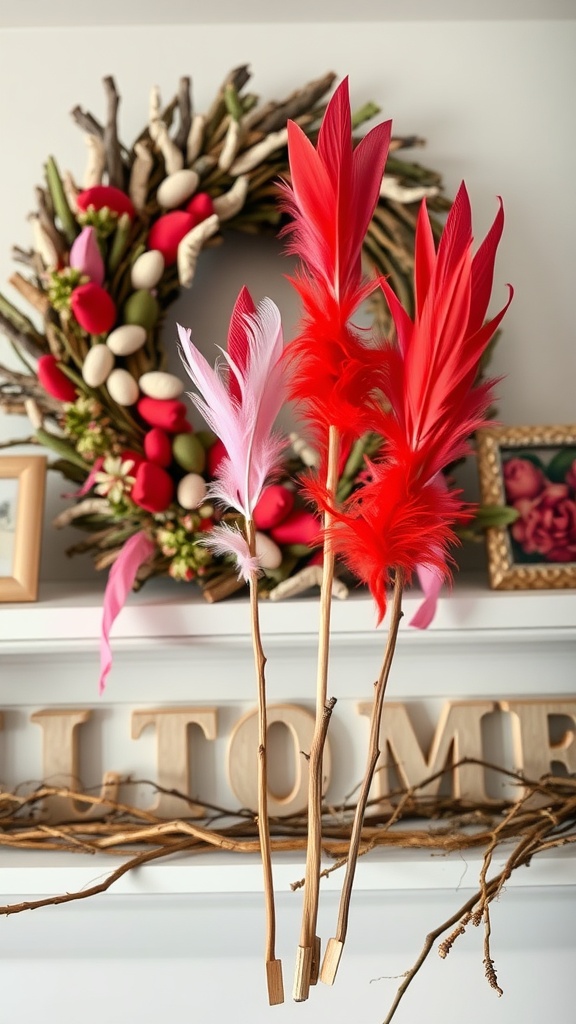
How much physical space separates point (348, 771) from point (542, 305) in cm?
70

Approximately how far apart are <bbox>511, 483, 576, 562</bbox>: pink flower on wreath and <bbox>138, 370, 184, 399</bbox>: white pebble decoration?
0.43 metres

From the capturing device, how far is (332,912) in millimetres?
958

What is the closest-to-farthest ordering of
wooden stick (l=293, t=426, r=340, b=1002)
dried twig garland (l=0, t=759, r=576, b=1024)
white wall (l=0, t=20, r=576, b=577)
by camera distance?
wooden stick (l=293, t=426, r=340, b=1002) → dried twig garland (l=0, t=759, r=576, b=1024) → white wall (l=0, t=20, r=576, b=577)

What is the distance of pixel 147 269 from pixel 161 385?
5.9 inches

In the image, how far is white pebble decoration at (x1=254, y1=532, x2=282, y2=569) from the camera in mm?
906

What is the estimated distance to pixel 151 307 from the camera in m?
0.96

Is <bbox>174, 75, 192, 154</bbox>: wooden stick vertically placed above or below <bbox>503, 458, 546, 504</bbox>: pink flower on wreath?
above

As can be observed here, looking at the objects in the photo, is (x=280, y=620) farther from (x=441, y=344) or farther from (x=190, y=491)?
(x=441, y=344)

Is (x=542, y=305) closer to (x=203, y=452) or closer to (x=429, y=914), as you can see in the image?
(x=203, y=452)

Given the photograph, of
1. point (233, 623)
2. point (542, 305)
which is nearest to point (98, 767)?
point (233, 623)

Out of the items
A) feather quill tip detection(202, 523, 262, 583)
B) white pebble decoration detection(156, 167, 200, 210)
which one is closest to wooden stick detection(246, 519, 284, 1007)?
feather quill tip detection(202, 523, 262, 583)

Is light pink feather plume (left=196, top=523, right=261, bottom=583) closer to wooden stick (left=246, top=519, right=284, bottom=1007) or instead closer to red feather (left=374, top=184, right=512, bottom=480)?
wooden stick (left=246, top=519, right=284, bottom=1007)

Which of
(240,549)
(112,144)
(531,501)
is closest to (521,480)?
(531,501)

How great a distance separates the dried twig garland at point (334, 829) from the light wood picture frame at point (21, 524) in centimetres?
24
